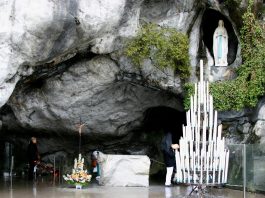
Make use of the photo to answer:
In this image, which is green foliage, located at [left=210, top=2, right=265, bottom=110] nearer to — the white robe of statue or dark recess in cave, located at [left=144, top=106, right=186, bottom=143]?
the white robe of statue

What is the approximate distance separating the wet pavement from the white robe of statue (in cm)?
409

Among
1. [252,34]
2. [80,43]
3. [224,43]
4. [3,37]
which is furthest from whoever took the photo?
[224,43]

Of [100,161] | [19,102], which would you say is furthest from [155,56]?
[19,102]

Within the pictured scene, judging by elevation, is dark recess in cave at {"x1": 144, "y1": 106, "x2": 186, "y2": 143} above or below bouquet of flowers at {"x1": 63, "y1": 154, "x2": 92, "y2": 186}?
above

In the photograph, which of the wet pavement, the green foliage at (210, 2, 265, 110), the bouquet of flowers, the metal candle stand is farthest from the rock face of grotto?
the metal candle stand

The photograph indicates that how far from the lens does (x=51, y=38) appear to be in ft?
45.1

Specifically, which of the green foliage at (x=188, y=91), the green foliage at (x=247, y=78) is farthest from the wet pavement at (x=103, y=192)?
the green foliage at (x=247, y=78)

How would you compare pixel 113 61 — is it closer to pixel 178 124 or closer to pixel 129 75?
pixel 129 75

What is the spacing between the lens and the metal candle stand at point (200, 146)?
12516 mm

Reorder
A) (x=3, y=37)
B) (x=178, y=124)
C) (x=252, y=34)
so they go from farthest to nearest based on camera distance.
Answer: (x=178, y=124) < (x=252, y=34) < (x=3, y=37)

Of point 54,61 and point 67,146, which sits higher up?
point 54,61

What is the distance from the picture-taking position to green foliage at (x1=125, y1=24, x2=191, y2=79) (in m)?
15.8

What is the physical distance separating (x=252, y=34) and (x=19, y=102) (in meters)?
7.49

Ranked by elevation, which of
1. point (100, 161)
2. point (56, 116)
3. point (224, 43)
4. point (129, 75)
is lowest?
point (100, 161)
